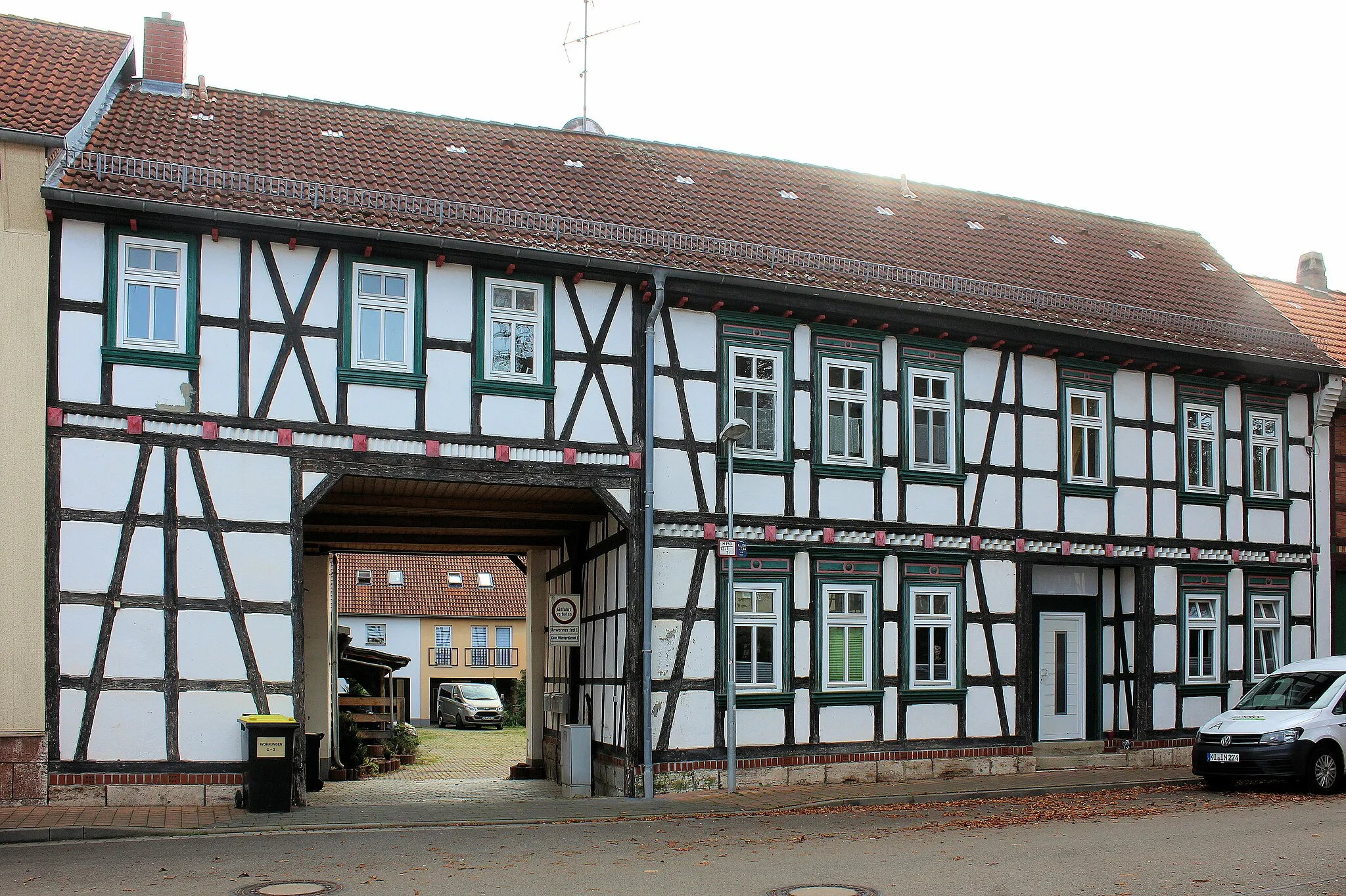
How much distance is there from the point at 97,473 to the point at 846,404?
33.3ft

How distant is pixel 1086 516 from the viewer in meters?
22.0

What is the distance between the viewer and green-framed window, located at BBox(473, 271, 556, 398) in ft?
57.8

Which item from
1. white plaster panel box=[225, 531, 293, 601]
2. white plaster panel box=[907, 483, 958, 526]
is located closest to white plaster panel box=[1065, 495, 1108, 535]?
white plaster panel box=[907, 483, 958, 526]

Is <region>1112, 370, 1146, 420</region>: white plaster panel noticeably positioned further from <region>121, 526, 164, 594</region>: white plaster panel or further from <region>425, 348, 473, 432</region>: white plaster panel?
<region>121, 526, 164, 594</region>: white plaster panel

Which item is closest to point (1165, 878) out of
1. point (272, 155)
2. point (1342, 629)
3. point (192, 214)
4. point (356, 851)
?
point (356, 851)

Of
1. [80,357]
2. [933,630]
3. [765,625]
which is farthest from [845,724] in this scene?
[80,357]

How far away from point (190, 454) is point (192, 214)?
2.79m

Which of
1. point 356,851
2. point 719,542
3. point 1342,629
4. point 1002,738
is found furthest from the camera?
point 1342,629

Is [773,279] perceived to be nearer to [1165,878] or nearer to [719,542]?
[719,542]

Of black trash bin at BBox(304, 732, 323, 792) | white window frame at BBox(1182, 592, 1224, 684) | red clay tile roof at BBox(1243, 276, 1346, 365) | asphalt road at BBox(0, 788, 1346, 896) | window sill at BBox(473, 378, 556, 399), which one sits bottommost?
black trash bin at BBox(304, 732, 323, 792)

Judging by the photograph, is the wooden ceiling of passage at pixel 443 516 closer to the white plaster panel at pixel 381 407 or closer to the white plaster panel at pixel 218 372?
the white plaster panel at pixel 381 407

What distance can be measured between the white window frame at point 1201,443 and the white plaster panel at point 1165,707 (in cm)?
332

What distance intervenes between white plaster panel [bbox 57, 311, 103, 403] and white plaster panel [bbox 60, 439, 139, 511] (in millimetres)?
560

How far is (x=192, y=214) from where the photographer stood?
16.0 meters
